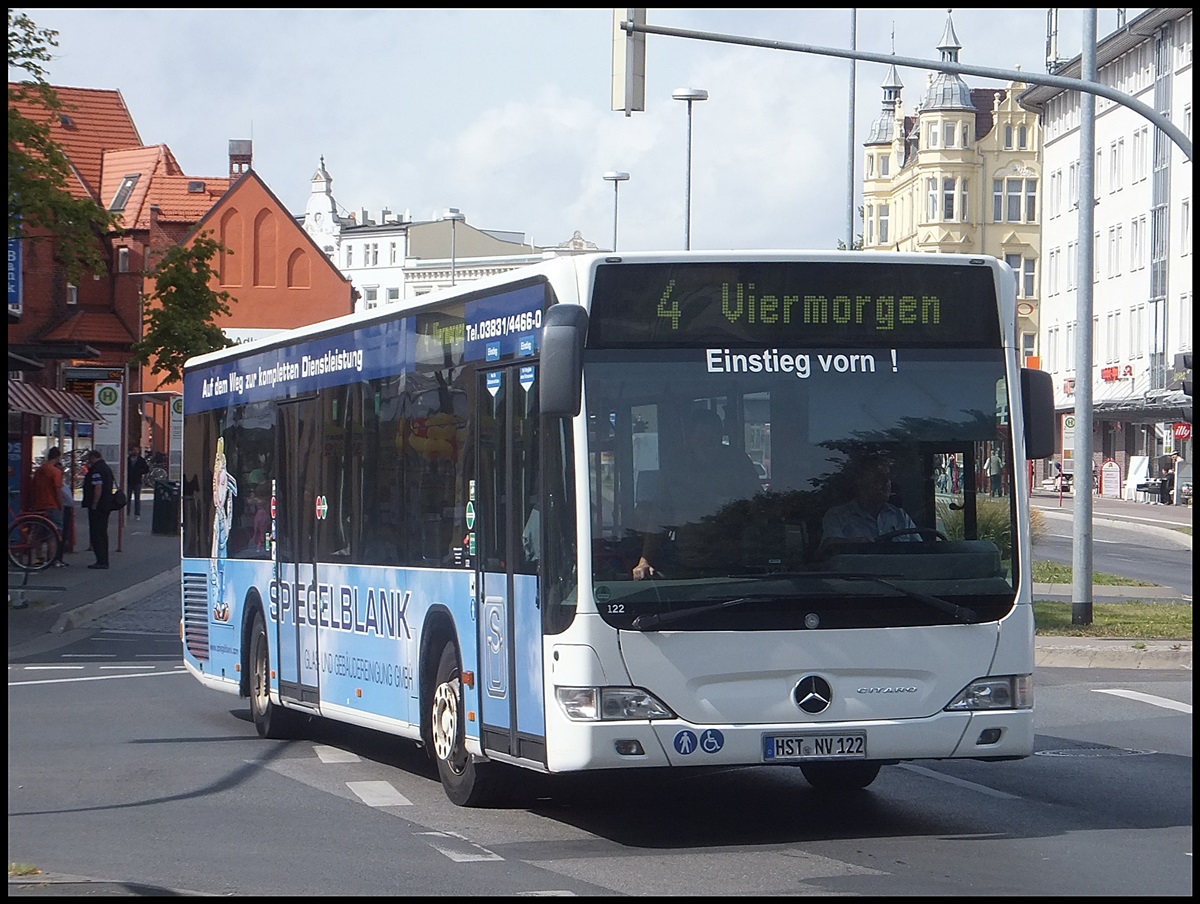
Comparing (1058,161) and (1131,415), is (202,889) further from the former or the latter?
(1058,161)

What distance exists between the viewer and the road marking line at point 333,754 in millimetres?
12828

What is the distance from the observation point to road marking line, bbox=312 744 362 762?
12828 millimetres

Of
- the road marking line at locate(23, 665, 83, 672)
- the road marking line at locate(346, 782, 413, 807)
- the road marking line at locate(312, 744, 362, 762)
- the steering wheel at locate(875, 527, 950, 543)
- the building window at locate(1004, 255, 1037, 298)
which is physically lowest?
the road marking line at locate(23, 665, 83, 672)

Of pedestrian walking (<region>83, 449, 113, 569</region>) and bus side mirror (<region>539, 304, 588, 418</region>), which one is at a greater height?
bus side mirror (<region>539, 304, 588, 418</region>)

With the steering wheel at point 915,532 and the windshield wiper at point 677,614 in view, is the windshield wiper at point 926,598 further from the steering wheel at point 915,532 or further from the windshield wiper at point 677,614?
the windshield wiper at point 677,614

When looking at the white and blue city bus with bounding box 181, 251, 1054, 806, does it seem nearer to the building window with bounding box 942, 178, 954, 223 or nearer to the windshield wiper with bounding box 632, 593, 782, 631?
the windshield wiper with bounding box 632, 593, 782, 631

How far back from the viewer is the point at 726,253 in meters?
9.26

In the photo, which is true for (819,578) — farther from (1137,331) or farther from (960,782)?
(1137,331)

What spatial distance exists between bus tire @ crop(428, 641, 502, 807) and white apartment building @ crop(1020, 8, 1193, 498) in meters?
57.3

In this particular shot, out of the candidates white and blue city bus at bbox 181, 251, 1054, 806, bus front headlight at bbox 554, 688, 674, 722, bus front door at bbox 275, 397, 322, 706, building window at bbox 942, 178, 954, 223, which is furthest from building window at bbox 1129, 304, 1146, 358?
bus front headlight at bbox 554, 688, 674, 722

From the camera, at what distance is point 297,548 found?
43.7 feet

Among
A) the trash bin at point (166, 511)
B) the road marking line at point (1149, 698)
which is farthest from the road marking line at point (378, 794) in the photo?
the trash bin at point (166, 511)

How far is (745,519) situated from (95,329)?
6939 cm

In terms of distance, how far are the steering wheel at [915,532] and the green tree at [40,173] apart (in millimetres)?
15700
